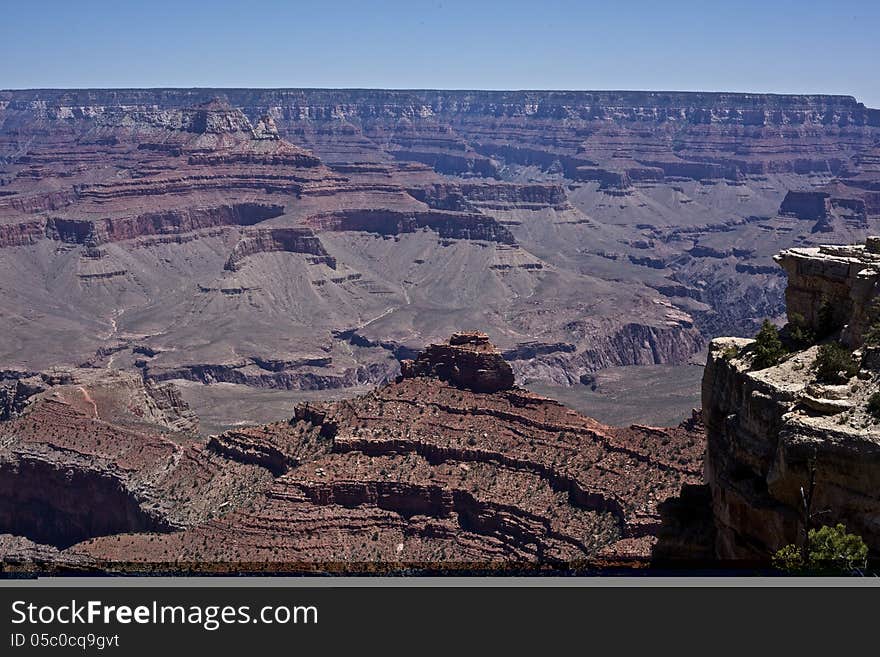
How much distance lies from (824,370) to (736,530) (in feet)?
15.8

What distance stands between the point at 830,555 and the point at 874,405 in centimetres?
383

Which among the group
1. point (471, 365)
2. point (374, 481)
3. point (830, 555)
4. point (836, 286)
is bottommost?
point (374, 481)

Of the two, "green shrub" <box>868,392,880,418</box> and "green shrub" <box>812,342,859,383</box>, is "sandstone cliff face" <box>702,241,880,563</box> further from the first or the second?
"green shrub" <box>812,342,859,383</box>

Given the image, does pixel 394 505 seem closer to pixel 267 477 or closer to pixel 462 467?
pixel 462 467

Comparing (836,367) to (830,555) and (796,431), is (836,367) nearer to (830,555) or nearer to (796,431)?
(796,431)

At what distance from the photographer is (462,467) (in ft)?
205

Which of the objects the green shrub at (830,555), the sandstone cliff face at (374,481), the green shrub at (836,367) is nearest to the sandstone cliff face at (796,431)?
the green shrub at (836,367)

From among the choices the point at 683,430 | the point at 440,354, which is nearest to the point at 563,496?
the point at 683,430

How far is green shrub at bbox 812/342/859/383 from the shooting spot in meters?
27.4

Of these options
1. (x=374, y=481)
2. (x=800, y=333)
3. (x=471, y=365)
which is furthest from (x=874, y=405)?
(x=471, y=365)

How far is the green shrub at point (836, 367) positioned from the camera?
2742 centimetres

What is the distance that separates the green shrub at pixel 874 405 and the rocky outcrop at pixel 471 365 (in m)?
45.1

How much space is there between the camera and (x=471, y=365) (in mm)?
70375
